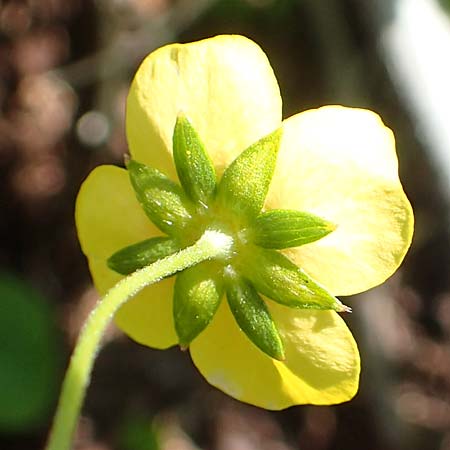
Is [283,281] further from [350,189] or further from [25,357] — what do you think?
[25,357]

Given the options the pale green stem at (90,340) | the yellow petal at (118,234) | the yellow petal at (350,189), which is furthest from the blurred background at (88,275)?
the pale green stem at (90,340)

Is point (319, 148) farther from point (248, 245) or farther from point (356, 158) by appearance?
point (248, 245)

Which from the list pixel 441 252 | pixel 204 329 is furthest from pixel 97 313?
pixel 441 252

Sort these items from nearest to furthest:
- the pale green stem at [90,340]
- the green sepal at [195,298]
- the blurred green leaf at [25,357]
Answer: the pale green stem at [90,340], the green sepal at [195,298], the blurred green leaf at [25,357]

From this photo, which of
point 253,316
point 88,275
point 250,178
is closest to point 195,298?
point 253,316

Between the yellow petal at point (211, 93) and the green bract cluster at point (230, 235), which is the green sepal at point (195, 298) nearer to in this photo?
the green bract cluster at point (230, 235)

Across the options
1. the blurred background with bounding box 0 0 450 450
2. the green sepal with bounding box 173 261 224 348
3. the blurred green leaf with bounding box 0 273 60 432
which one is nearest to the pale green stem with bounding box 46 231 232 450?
the green sepal with bounding box 173 261 224 348
